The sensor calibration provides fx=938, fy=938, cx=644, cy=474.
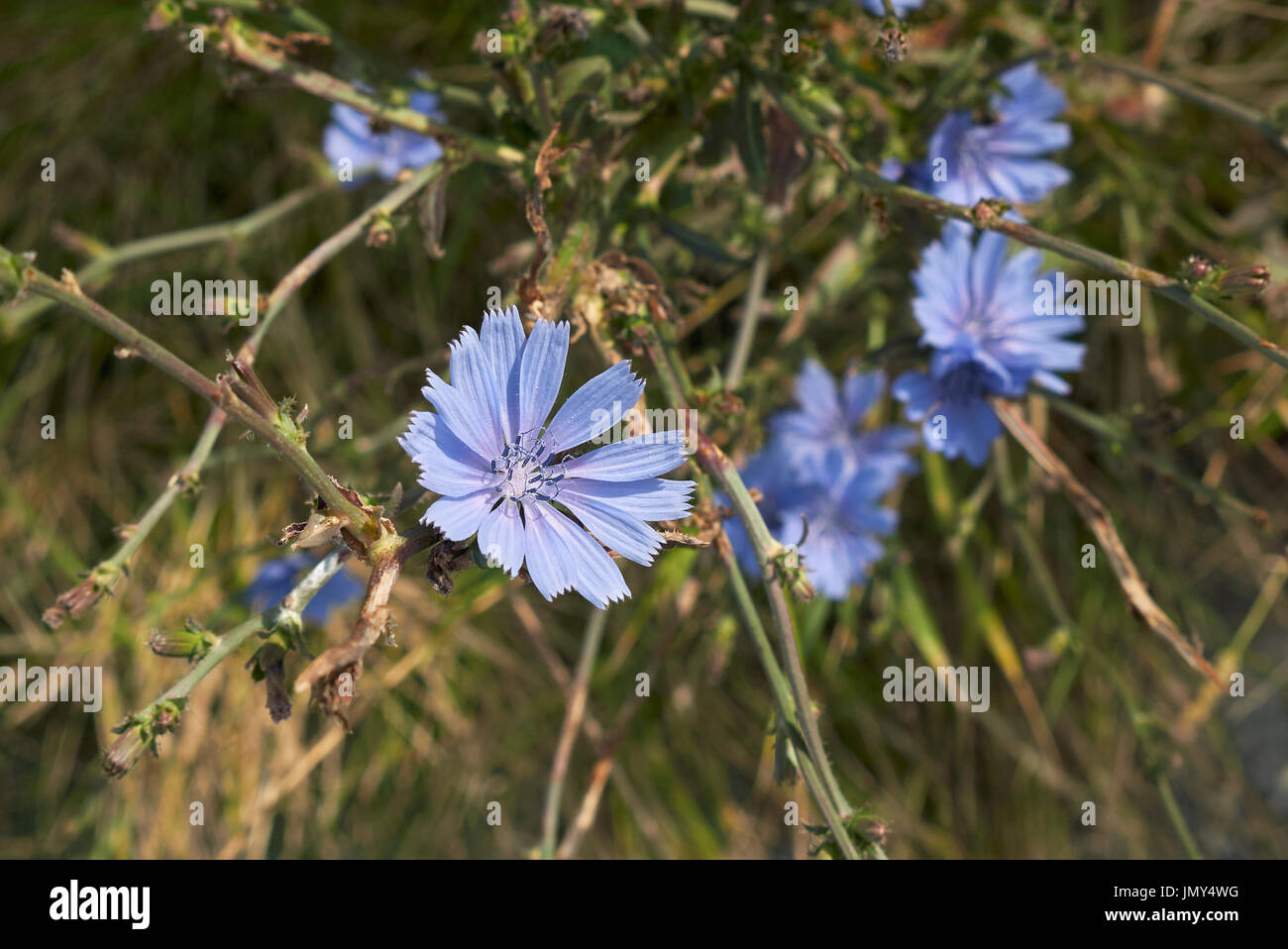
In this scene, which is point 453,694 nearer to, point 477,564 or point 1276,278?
point 477,564

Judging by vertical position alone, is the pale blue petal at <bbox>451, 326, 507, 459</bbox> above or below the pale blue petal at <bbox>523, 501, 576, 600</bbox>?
above

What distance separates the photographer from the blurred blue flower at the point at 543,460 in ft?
5.59

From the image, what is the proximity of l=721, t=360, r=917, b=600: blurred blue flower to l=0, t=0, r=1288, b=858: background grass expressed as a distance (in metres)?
0.28

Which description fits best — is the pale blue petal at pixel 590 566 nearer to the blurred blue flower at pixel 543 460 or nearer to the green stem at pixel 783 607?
the blurred blue flower at pixel 543 460

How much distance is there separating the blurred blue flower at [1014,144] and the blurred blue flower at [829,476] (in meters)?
0.66

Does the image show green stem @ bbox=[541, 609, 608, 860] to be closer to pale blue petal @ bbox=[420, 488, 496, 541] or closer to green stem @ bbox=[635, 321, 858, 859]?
green stem @ bbox=[635, 321, 858, 859]

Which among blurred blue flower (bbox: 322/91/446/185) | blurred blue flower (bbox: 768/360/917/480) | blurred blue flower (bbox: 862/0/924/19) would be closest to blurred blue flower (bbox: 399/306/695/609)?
blurred blue flower (bbox: 768/360/917/480)

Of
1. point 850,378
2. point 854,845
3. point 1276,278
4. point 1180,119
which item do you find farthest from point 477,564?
point 1180,119

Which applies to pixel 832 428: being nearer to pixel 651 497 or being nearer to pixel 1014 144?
pixel 1014 144

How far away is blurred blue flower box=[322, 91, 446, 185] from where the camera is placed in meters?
3.19

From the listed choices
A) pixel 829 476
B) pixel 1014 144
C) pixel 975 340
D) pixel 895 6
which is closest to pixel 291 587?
pixel 829 476

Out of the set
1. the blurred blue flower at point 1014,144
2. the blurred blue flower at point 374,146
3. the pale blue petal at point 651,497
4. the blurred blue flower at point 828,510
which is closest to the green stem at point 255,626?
the pale blue petal at point 651,497

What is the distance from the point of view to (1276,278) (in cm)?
340

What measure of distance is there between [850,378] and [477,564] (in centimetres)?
175
